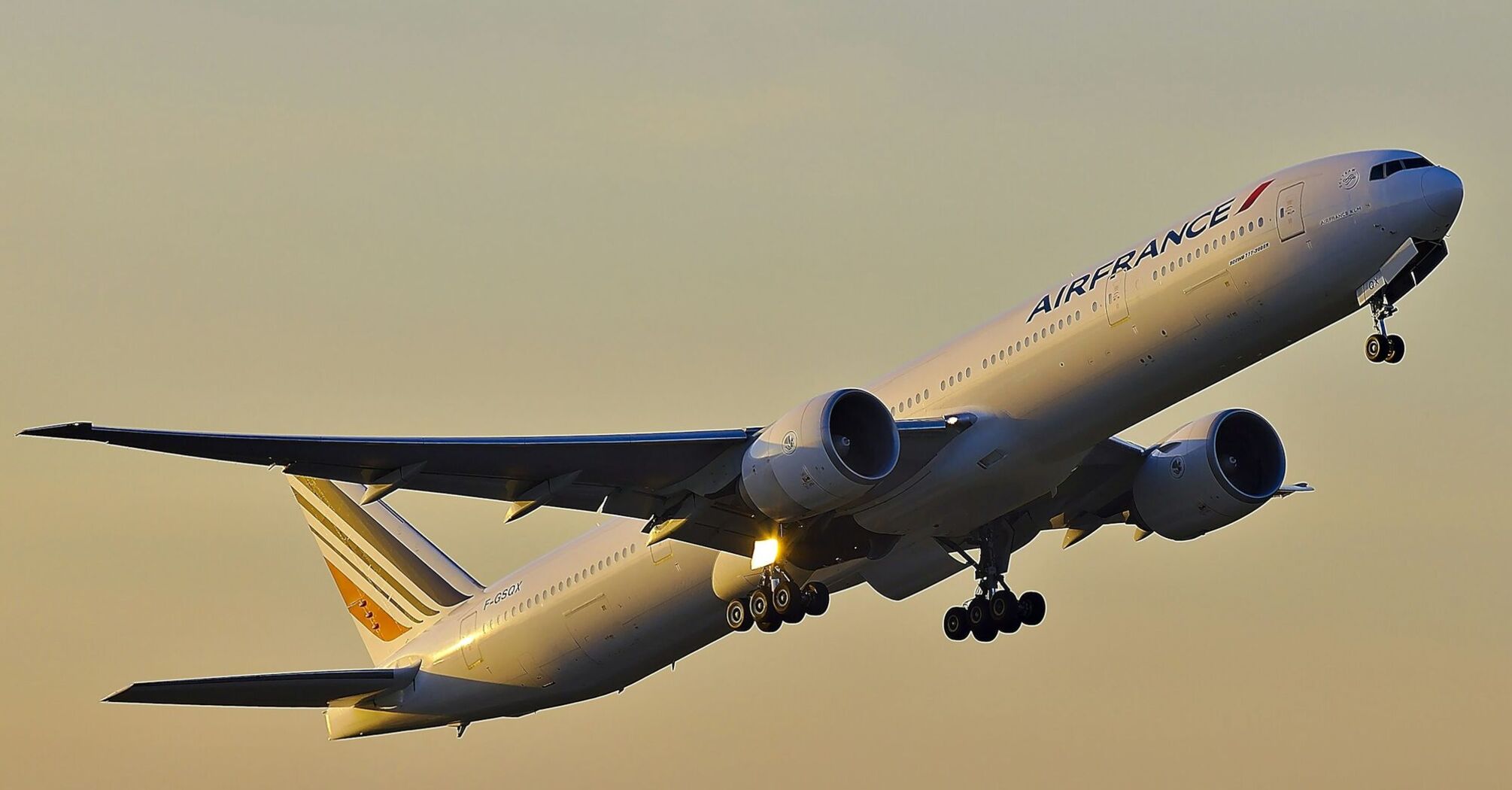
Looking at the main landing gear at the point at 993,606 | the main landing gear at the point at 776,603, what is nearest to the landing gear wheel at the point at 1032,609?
the main landing gear at the point at 993,606

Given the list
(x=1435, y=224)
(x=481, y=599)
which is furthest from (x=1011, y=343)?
(x=481, y=599)

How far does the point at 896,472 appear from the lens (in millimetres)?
34656

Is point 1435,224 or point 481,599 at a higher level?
point 1435,224

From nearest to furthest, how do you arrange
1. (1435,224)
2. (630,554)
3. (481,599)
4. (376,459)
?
(1435,224)
(376,459)
(630,554)
(481,599)

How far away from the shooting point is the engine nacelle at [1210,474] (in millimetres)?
38875

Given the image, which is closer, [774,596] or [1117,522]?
[774,596]

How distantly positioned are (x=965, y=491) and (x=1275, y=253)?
673 centimetres

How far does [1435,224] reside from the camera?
30578mm

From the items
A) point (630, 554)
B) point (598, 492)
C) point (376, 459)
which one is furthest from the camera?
point (630, 554)

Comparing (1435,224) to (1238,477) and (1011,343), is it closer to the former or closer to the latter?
(1011,343)

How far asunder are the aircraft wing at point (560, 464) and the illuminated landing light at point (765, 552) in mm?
572

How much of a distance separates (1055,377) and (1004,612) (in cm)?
759

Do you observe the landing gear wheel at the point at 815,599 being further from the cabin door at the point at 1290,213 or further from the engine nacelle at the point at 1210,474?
the cabin door at the point at 1290,213

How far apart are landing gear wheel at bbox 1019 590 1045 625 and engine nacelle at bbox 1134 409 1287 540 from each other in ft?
8.68
